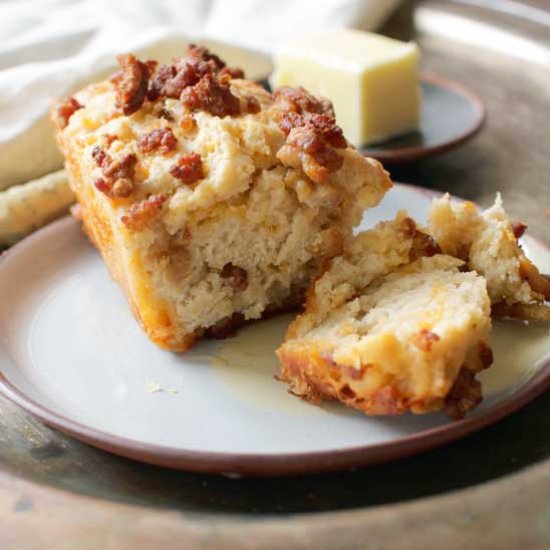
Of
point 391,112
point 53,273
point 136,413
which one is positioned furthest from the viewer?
point 391,112

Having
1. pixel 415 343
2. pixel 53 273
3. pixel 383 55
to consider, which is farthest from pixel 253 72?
pixel 415 343

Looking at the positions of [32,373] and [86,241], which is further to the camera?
[86,241]

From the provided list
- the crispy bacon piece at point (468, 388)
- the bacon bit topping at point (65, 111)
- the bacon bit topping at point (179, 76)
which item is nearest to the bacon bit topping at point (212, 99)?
the bacon bit topping at point (179, 76)

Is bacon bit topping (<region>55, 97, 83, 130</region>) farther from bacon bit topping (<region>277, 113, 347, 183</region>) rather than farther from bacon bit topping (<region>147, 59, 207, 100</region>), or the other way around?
bacon bit topping (<region>277, 113, 347, 183</region>)

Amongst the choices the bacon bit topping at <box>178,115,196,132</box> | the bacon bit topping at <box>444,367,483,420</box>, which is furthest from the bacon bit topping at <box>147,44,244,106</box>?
the bacon bit topping at <box>444,367,483,420</box>

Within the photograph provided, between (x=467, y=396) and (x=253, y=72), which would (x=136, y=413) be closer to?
(x=467, y=396)

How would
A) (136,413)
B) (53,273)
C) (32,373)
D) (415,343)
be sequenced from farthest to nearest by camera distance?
(53,273) → (32,373) → (136,413) → (415,343)
